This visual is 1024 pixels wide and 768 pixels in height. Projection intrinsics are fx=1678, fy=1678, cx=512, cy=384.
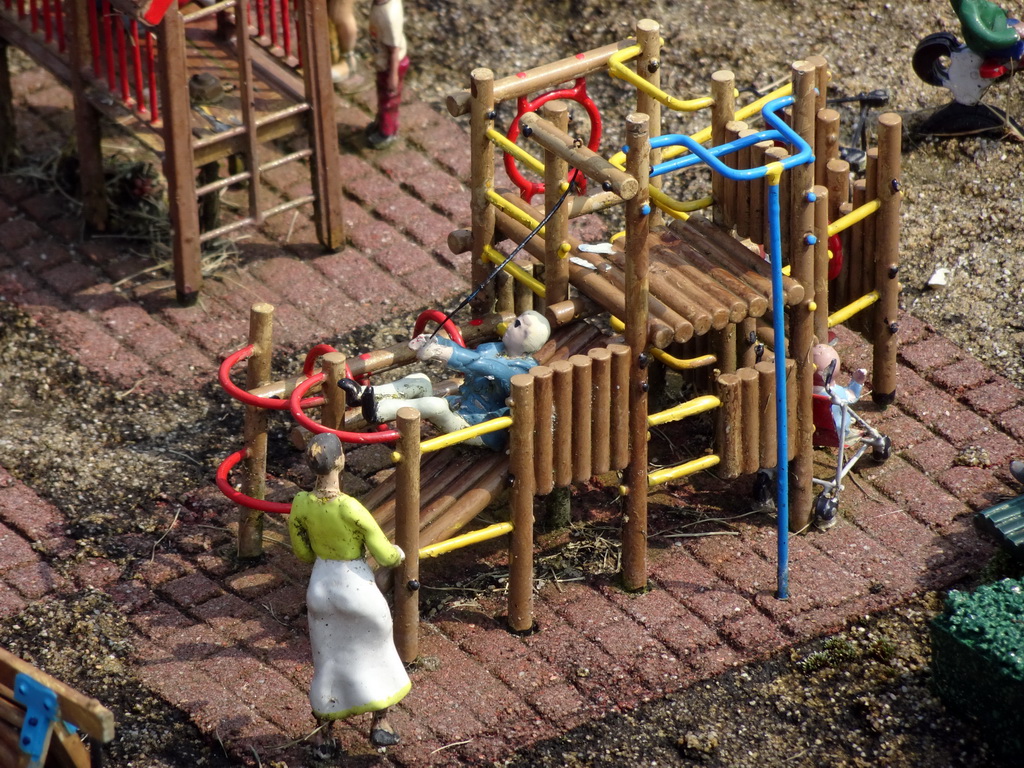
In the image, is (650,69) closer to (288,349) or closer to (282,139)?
(288,349)

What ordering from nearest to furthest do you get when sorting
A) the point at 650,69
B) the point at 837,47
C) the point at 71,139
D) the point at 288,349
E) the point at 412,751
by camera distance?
the point at 412,751 → the point at 650,69 → the point at 288,349 → the point at 71,139 → the point at 837,47

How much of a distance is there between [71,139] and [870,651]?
18.2ft

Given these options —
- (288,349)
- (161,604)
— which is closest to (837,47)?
(288,349)

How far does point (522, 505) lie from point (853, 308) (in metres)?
2.07

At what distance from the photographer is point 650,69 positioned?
7.34 m

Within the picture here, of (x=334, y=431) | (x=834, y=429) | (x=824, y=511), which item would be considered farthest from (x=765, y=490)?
(x=334, y=431)

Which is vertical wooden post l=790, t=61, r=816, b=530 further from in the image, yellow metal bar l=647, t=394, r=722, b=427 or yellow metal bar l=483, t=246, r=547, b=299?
yellow metal bar l=483, t=246, r=547, b=299

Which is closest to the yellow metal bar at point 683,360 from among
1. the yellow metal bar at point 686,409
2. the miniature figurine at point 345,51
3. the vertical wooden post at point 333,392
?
the yellow metal bar at point 686,409

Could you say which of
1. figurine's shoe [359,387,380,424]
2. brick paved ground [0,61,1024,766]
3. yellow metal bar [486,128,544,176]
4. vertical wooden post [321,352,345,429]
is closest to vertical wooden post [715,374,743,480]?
brick paved ground [0,61,1024,766]

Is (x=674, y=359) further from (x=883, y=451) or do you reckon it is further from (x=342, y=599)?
(x=342, y=599)

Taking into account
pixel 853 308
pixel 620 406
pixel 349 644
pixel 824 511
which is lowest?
pixel 824 511

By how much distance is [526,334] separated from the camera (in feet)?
22.1

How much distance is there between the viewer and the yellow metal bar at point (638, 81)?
23.0ft

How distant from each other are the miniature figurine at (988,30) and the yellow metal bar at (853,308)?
219cm
